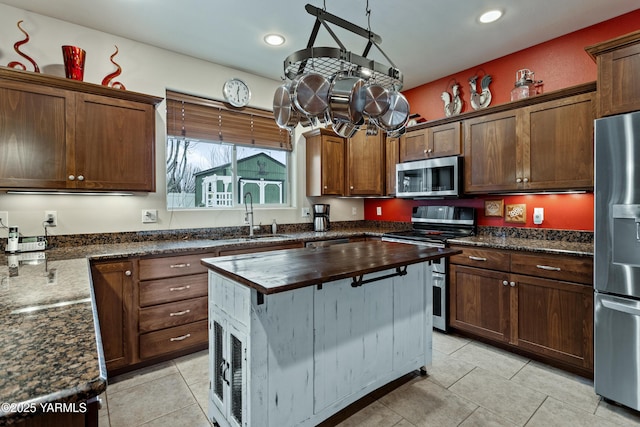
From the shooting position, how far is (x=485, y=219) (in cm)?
339

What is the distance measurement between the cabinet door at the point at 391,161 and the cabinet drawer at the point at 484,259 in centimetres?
130

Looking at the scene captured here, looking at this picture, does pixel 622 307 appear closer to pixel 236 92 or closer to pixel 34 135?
pixel 236 92

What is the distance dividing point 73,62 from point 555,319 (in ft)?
13.7

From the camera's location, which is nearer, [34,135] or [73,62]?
[34,135]

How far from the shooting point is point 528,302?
99.0 inches

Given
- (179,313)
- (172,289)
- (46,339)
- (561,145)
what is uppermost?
(561,145)

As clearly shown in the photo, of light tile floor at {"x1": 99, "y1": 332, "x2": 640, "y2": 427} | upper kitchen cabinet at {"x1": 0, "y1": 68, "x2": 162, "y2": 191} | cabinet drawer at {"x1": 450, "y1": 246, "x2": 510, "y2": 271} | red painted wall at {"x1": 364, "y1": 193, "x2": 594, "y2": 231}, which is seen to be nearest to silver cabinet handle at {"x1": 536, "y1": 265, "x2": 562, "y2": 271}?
cabinet drawer at {"x1": 450, "y1": 246, "x2": 510, "y2": 271}

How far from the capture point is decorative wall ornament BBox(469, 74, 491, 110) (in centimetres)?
334

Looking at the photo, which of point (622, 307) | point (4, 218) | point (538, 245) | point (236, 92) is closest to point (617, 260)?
point (622, 307)

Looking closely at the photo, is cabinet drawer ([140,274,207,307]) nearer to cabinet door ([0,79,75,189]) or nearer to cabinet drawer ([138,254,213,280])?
cabinet drawer ([138,254,213,280])

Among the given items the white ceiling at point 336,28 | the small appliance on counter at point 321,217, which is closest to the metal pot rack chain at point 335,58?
the white ceiling at point 336,28

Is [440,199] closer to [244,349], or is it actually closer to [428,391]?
[428,391]

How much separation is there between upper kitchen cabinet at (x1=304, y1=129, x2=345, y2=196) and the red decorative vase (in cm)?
233

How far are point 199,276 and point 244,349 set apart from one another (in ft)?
4.57
